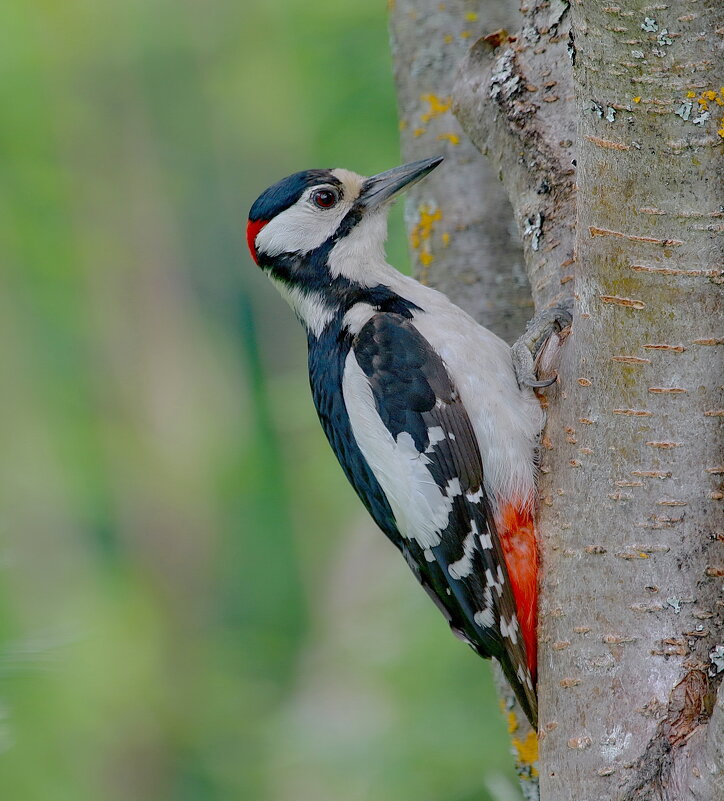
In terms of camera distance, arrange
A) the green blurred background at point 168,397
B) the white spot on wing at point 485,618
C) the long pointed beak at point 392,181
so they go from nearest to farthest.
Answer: the white spot on wing at point 485,618
the long pointed beak at point 392,181
the green blurred background at point 168,397

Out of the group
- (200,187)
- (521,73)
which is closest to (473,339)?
(521,73)

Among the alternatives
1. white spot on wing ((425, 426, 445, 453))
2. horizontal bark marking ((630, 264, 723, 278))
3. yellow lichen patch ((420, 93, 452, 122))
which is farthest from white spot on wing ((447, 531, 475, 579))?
yellow lichen patch ((420, 93, 452, 122))

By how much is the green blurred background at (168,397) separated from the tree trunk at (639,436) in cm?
275

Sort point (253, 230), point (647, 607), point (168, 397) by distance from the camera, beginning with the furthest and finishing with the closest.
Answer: point (168, 397) → point (253, 230) → point (647, 607)

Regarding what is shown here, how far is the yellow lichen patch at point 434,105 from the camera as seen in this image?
10.2ft

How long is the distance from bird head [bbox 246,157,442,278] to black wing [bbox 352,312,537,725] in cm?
44

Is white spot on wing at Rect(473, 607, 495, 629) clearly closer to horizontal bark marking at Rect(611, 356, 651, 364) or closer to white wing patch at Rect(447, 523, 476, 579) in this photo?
white wing patch at Rect(447, 523, 476, 579)

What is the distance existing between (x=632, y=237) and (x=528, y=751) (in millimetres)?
1563

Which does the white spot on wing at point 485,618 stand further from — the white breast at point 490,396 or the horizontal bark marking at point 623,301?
the horizontal bark marking at point 623,301

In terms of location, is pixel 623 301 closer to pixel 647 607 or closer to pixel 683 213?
pixel 683 213

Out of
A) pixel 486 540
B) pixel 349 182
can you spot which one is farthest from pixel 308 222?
pixel 486 540

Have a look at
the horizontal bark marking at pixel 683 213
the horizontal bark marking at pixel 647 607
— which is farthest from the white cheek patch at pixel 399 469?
the horizontal bark marking at pixel 683 213

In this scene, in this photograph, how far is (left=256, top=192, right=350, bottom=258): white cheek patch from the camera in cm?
293

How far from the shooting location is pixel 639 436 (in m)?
1.90
